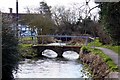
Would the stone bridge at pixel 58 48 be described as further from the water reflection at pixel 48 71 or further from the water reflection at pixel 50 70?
the water reflection at pixel 48 71

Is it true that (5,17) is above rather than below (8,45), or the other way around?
above

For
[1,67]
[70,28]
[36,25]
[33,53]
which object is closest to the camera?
[1,67]

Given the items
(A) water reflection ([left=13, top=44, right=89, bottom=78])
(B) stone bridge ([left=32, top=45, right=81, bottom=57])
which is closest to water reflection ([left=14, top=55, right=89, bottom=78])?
(A) water reflection ([left=13, top=44, right=89, bottom=78])

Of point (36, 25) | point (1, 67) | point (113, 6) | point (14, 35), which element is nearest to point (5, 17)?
point (14, 35)

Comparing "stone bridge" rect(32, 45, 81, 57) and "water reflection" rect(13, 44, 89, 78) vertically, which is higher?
"stone bridge" rect(32, 45, 81, 57)

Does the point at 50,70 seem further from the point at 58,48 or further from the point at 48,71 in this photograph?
the point at 58,48

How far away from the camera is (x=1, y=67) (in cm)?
828

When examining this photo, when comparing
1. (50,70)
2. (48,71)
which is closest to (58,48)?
(50,70)

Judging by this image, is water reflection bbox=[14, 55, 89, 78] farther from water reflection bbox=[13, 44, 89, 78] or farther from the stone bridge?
the stone bridge

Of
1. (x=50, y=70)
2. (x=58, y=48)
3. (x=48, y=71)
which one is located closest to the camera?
(x=48, y=71)

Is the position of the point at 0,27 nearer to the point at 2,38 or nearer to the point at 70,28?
the point at 2,38

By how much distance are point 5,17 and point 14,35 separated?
630 millimetres

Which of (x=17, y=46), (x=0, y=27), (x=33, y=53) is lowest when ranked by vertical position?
(x=33, y=53)

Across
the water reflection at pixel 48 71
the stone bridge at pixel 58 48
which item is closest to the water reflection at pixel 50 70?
the water reflection at pixel 48 71
